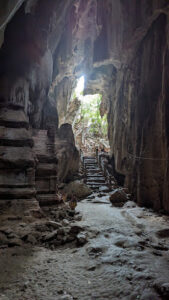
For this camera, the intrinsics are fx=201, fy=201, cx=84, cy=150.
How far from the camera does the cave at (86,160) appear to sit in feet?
9.83

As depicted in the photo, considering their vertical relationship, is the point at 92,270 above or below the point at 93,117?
below

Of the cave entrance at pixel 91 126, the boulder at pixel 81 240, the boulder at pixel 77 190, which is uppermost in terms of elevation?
the cave entrance at pixel 91 126

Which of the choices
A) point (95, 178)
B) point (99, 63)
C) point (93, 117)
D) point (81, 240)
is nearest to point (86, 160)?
point (95, 178)

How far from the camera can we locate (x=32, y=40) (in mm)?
9562

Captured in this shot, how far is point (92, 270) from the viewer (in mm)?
3107

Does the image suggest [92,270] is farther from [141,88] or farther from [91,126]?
[91,126]

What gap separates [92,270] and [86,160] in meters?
16.0

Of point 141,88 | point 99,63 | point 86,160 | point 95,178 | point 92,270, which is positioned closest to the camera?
point 92,270

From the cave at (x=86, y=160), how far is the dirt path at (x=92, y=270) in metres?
0.02

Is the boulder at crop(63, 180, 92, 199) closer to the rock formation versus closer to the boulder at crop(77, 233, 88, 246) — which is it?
the rock formation

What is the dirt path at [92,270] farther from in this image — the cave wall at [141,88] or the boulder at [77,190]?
the boulder at [77,190]

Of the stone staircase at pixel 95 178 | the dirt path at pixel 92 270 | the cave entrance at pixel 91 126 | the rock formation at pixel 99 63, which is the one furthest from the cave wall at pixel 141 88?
the cave entrance at pixel 91 126

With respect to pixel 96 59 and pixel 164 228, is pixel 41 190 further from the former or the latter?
pixel 96 59

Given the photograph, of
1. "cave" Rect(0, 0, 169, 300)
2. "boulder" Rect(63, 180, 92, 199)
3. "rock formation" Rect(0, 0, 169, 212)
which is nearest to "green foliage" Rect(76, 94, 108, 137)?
"cave" Rect(0, 0, 169, 300)
